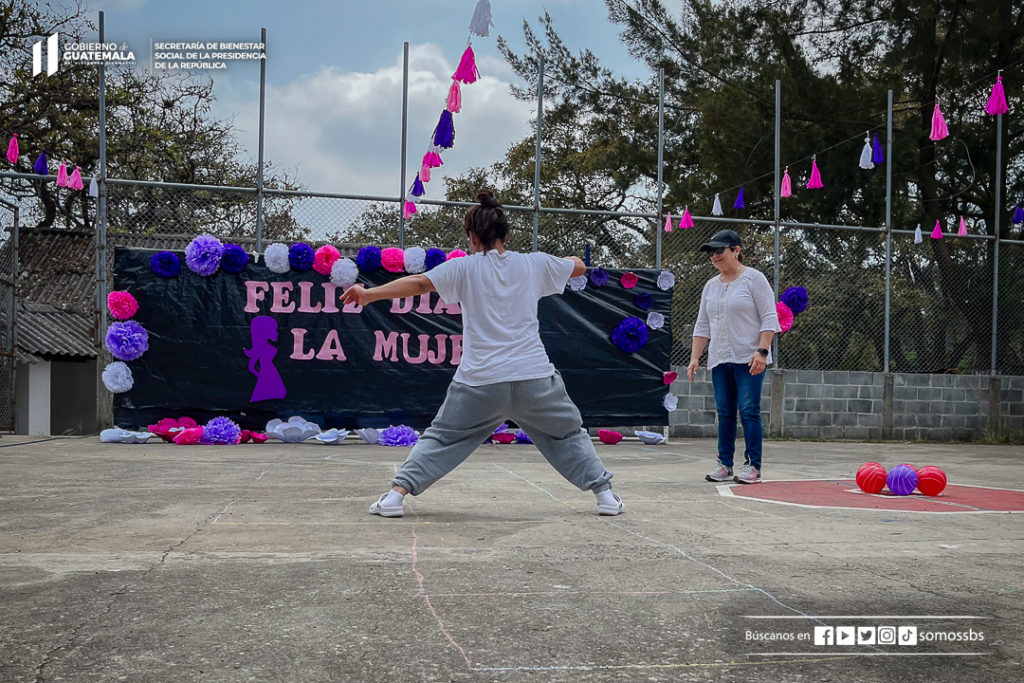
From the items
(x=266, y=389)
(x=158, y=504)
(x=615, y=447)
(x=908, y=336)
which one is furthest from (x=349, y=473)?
(x=908, y=336)

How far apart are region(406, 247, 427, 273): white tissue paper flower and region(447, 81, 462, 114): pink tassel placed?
58.6 inches

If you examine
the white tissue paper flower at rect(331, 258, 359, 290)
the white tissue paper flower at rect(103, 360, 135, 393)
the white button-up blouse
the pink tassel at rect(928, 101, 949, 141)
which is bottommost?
the white tissue paper flower at rect(103, 360, 135, 393)

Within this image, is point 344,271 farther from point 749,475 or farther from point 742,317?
point 749,475

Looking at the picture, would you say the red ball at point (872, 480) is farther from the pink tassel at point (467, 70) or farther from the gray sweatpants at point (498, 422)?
the pink tassel at point (467, 70)

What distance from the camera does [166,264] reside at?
10.1 m

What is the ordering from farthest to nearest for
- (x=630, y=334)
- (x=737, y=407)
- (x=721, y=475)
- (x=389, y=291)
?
(x=630, y=334), (x=737, y=407), (x=721, y=475), (x=389, y=291)

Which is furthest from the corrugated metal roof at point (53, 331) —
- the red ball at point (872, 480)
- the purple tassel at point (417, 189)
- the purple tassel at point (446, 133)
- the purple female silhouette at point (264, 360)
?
the red ball at point (872, 480)

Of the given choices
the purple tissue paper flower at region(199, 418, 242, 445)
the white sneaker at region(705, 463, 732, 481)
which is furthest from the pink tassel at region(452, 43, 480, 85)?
the white sneaker at region(705, 463, 732, 481)

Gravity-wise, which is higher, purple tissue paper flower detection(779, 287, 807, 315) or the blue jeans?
purple tissue paper flower detection(779, 287, 807, 315)

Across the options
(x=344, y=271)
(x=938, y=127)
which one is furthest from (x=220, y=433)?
(x=938, y=127)

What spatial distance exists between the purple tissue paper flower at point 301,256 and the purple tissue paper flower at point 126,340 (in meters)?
1.66

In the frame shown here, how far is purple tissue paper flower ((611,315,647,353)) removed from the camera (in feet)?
35.6

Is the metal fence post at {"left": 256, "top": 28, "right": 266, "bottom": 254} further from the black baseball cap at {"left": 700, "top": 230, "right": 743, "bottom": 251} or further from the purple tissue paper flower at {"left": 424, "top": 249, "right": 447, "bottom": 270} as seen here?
the black baseball cap at {"left": 700, "top": 230, "right": 743, "bottom": 251}

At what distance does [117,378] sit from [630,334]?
538 cm
